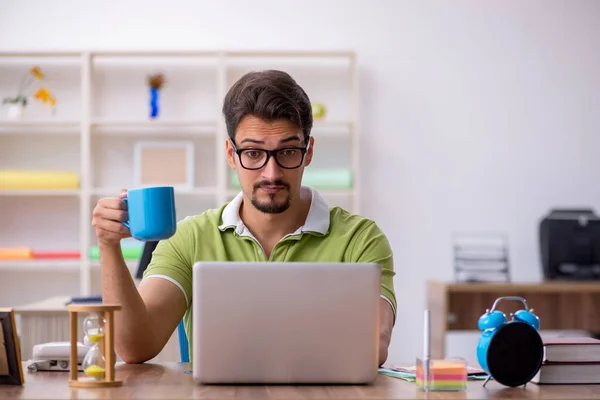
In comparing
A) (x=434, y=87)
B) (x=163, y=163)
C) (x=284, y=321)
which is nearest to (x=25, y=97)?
(x=163, y=163)

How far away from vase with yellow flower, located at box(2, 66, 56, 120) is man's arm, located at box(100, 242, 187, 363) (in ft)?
10.6

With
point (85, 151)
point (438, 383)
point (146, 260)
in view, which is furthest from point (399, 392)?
point (85, 151)

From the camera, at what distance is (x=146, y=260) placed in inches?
122

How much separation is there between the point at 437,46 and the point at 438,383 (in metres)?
3.93

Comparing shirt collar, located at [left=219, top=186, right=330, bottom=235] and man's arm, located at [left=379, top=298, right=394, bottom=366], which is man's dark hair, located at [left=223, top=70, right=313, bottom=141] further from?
man's arm, located at [left=379, top=298, right=394, bottom=366]

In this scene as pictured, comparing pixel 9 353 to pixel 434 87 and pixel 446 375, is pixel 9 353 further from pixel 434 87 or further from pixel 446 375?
pixel 434 87

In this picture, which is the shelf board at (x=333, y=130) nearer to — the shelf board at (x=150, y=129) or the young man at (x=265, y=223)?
the shelf board at (x=150, y=129)

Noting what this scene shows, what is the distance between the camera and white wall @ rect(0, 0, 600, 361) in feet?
16.7

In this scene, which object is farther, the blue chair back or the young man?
the blue chair back

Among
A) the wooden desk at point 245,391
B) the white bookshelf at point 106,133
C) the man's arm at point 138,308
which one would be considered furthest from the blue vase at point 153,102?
the wooden desk at point 245,391

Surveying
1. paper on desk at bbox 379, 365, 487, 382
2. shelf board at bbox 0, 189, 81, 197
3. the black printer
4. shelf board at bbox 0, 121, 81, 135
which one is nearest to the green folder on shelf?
shelf board at bbox 0, 189, 81, 197

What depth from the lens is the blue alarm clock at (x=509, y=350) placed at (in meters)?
1.52

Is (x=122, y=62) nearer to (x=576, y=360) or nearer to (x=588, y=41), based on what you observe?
(x=588, y=41)

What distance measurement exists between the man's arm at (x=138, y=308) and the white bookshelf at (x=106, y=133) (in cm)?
301
